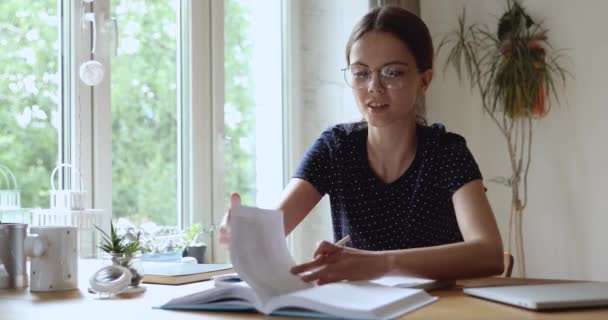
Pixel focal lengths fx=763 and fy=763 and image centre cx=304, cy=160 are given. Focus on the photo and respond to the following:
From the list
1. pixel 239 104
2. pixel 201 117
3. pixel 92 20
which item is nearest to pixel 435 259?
pixel 92 20

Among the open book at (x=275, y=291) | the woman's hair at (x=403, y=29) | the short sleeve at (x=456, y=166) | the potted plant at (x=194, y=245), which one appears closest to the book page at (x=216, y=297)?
the open book at (x=275, y=291)

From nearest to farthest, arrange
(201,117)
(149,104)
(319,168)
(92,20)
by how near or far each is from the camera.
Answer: (319,168) < (92,20) < (149,104) < (201,117)

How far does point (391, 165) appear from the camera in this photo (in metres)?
1.85

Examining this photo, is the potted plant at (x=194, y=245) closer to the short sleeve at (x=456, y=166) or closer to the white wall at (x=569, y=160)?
the short sleeve at (x=456, y=166)

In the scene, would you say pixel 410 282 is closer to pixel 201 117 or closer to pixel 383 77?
pixel 383 77

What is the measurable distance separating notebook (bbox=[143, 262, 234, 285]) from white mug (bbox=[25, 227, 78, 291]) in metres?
0.17

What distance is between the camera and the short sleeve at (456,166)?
168cm

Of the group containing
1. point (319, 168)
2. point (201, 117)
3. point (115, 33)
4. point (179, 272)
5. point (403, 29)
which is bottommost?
point (179, 272)

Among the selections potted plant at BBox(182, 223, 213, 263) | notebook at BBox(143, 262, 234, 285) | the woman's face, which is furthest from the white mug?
potted plant at BBox(182, 223, 213, 263)

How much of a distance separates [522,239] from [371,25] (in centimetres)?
246

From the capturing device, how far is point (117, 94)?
105 inches

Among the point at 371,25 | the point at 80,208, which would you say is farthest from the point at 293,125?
the point at 371,25

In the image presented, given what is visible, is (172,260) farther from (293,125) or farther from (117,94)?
(293,125)

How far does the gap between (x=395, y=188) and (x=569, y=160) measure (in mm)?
2374
